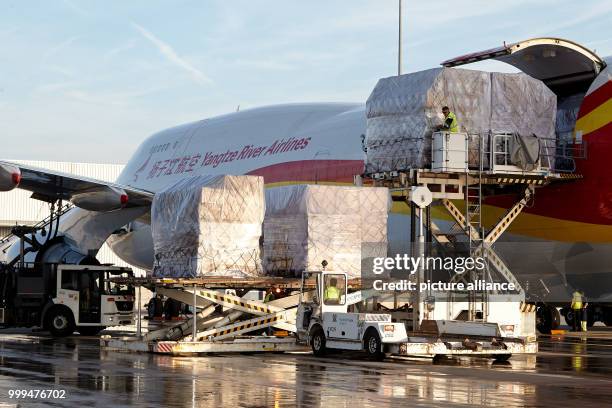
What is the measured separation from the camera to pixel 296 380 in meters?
17.0

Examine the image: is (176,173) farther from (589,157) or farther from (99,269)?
(589,157)

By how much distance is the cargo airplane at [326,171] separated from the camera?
26.0 metres

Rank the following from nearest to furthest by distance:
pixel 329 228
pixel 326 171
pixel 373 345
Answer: pixel 373 345 < pixel 329 228 < pixel 326 171

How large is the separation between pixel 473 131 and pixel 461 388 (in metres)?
11.1

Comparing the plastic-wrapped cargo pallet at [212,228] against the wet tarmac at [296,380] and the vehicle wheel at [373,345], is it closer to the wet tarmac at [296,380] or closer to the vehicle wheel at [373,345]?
the wet tarmac at [296,380]

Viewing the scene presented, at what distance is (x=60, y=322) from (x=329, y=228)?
30.4 feet

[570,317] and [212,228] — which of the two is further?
[570,317]

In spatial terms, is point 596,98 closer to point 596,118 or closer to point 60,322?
point 596,118

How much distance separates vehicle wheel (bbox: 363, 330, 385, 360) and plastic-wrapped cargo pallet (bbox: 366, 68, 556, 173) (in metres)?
5.44

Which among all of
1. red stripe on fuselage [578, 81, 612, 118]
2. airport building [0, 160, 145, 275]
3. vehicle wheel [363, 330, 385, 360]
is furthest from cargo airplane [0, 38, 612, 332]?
airport building [0, 160, 145, 275]

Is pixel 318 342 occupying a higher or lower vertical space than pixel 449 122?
lower

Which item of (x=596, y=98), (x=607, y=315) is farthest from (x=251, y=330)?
(x=607, y=315)

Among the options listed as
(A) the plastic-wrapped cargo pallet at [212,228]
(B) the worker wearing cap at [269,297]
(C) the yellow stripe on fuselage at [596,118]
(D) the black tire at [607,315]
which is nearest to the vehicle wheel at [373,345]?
(A) the plastic-wrapped cargo pallet at [212,228]

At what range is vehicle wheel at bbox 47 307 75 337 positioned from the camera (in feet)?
100
